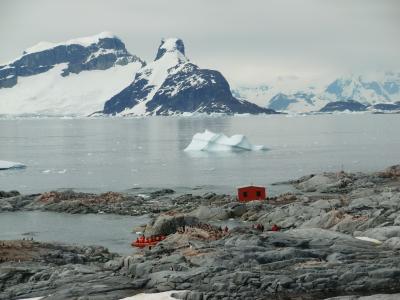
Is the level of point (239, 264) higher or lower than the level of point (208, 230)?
higher

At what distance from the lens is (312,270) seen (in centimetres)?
2784

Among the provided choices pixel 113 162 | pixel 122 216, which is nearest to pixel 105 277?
pixel 122 216

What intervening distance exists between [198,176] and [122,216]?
108 feet

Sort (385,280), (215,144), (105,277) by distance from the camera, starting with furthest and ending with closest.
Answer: (215,144)
(105,277)
(385,280)

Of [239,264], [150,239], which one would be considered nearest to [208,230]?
[150,239]

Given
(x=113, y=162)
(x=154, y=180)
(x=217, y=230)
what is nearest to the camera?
(x=217, y=230)

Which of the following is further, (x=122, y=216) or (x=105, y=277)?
(x=122, y=216)

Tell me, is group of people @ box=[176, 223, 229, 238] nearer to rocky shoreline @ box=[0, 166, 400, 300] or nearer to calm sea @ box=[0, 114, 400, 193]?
rocky shoreline @ box=[0, 166, 400, 300]

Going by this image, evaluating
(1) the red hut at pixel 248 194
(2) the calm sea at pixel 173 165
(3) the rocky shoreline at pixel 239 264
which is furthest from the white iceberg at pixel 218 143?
(3) the rocky shoreline at pixel 239 264

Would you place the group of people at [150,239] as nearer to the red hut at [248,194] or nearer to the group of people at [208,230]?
the group of people at [208,230]

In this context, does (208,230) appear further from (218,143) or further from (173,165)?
(218,143)

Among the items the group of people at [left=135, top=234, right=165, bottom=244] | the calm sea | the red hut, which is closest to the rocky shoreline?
the group of people at [left=135, top=234, right=165, bottom=244]

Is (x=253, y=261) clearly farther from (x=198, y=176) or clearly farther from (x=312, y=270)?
(x=198, y=176)

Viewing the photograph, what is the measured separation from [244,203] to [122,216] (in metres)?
10.7
